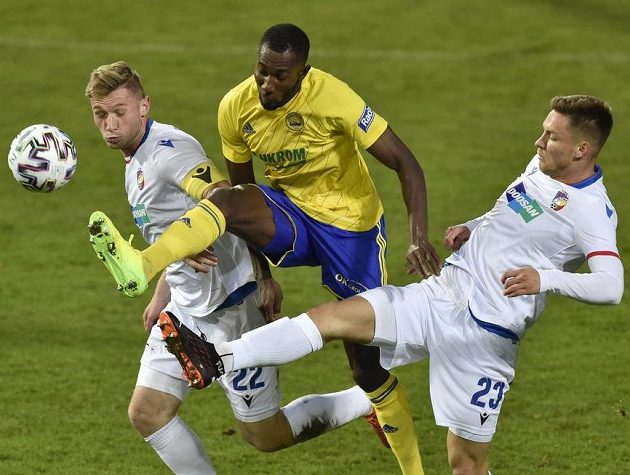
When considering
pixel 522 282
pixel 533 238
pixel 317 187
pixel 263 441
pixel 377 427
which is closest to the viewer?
pixel 522 282

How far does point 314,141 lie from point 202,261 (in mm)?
882

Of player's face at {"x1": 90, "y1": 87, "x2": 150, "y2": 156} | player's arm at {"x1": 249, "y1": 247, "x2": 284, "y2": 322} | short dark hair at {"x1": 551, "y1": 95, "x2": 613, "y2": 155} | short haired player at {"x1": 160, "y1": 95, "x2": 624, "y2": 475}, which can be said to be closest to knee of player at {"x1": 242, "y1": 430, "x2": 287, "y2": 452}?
player's arm at {"x1": 249, "y1": 247, "x2": 284, "y2": 322}

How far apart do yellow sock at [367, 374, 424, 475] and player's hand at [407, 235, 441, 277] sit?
0.89 metres

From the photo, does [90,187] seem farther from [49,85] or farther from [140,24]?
[140,24]

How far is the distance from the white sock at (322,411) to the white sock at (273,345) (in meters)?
1.14

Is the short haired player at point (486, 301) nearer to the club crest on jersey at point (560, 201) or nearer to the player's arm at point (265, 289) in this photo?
the club crest on jersey at point (560, 201)

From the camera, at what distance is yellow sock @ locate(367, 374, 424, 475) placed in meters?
6.27

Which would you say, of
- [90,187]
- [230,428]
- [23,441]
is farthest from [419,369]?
[90,187]

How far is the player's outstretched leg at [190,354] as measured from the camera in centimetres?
508

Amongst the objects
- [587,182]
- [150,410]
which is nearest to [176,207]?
[150,410]

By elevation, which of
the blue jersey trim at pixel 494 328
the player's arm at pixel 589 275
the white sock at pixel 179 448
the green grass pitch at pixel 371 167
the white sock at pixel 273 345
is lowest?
the green grass pitch at pixel 371 167

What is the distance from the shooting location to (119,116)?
581cm

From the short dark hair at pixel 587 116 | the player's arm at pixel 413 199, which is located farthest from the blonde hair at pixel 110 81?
the short dark hair at pixel 587 116

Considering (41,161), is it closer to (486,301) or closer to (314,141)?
(314,141)
